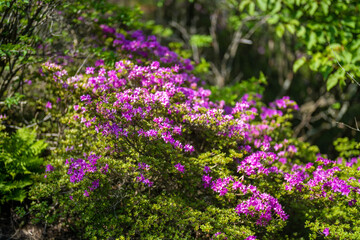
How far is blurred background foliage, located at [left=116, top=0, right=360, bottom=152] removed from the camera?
15.9ft

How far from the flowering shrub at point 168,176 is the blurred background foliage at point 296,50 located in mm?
991

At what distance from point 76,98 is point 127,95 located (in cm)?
101

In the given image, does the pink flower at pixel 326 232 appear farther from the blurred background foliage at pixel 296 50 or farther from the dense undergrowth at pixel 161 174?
the blurred background foliage at pixel 296 50

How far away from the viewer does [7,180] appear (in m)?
4.04

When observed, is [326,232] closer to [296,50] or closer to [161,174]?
[161,174]

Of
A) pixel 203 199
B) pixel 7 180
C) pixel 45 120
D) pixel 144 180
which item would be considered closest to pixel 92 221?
pixel 144 180

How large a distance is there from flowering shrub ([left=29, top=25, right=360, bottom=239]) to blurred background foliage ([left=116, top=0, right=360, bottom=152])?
0.99 meters

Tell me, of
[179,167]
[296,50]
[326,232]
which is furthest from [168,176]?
[296,50]

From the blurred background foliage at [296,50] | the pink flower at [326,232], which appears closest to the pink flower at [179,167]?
the pink flower at [326,232]

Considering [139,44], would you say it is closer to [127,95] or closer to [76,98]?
[76,98]

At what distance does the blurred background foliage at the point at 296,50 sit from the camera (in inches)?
190

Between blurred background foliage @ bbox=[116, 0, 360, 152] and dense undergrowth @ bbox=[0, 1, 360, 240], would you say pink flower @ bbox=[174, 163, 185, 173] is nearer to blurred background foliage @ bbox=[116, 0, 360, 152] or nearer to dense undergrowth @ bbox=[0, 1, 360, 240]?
dense undergrowth @ bbox=[0, 1, 360, 240]

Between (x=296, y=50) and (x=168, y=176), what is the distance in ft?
19.7

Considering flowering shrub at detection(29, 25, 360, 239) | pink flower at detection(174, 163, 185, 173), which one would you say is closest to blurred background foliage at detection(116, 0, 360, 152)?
flowering shrub at detection(29, 25, 360, 239)
